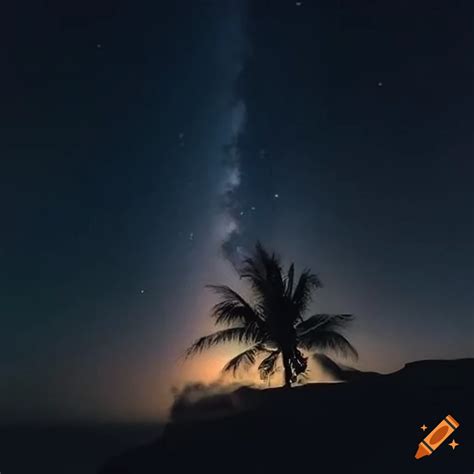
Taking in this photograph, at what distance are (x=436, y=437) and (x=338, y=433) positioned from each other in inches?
77.5

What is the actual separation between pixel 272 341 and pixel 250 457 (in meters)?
10.8

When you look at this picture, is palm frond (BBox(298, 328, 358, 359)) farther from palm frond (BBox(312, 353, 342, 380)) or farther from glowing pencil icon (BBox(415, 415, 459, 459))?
glowing pencil icon (BBox(415, 415, 459, 459))

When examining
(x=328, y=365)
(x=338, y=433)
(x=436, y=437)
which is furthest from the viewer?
(x=328, y=365)

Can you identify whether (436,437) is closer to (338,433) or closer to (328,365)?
(338,433)

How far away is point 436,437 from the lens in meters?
9.65

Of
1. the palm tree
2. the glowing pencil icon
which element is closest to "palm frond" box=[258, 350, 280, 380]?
the palm tree

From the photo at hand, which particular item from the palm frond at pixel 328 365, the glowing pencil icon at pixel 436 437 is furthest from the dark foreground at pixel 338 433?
the palm frond at pixel 328 365

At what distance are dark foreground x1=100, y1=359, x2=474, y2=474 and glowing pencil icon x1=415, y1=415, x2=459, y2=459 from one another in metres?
0.11

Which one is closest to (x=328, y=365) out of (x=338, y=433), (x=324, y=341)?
(x=324, y=341)

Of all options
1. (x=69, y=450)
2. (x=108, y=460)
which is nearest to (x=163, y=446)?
(x=108, y=460)

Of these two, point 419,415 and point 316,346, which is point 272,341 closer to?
point 316,346

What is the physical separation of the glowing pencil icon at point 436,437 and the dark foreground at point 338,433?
11 centimetres

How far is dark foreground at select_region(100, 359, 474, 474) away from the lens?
31.7 ft

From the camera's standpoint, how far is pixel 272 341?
21719mm
